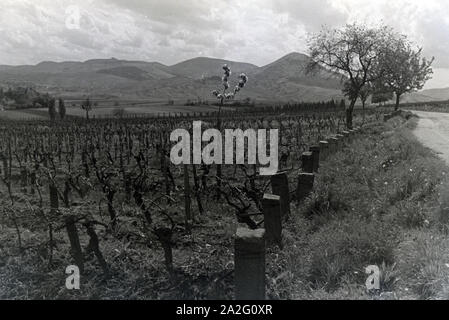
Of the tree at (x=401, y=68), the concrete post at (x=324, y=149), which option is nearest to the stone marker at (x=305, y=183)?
the concrete post at (x=324, y=149)

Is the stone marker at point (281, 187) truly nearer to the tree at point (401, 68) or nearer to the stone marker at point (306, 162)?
the stone marker at point (306, 162)

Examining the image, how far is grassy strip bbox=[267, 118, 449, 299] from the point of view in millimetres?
3865

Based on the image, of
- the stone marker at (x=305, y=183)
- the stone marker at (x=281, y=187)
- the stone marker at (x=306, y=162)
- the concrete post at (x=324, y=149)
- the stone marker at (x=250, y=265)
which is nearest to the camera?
the stone marker at (x=250, y=265)

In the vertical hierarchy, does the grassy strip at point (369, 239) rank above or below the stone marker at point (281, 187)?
below

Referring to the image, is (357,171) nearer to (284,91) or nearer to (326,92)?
(326,92)

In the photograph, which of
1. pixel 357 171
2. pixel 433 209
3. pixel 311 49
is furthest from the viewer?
pixel 311 49

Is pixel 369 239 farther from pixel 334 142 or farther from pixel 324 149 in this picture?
pixel 334 142

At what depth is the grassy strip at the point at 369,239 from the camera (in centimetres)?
387

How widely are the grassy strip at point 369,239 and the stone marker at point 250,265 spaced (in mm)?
555

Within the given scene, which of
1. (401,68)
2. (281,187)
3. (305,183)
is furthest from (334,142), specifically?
(401,68)
